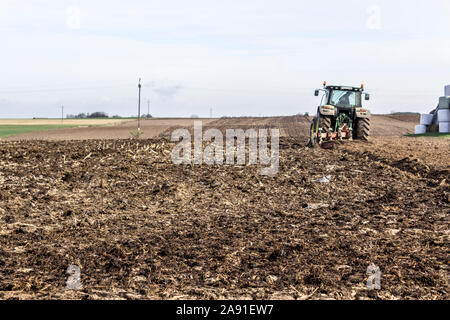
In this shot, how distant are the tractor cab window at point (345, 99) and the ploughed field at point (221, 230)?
7732mm

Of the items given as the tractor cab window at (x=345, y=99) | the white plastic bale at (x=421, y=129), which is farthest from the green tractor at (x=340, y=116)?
the white plastic bale at (x=421, y=129)

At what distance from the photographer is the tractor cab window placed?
930 inches

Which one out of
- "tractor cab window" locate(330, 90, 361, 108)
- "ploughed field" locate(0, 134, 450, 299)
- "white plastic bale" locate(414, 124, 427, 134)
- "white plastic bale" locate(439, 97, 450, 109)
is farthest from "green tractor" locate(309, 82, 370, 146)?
"white plastic bale" locate(414, 124, 427, 134)

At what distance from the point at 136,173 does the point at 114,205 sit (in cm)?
372

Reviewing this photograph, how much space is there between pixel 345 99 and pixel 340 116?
0.93 metres

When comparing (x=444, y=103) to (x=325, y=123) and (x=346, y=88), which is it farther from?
(x=325, y=123)

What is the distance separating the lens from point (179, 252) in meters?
7.14

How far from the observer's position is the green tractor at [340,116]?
22844 mm

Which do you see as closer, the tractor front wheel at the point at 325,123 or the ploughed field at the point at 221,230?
the ploughed field at the point at 221,230

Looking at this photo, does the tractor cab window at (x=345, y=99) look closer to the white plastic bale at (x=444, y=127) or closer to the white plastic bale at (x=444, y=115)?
the white plastic bale at (x=444, y=115)

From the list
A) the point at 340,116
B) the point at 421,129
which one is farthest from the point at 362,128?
the point at 421,129
